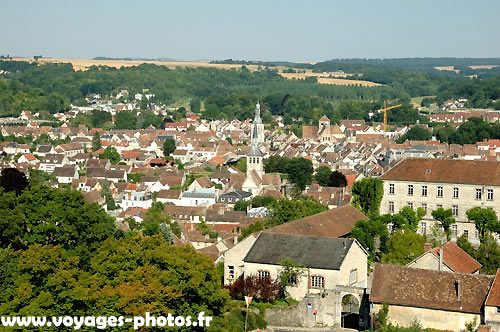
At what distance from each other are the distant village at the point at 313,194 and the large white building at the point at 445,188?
2.1 inches

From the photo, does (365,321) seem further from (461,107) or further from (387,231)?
(461,107)

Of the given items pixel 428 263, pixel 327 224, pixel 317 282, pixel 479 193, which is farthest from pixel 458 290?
pixel 479 193

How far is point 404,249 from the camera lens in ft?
119

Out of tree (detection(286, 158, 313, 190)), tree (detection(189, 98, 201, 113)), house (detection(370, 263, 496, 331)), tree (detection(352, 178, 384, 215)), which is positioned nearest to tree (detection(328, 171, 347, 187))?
tree (detection(286, 158, 313, 190))

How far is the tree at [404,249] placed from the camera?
3600 cm

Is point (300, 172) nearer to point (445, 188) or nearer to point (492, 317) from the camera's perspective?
point (445, 188)

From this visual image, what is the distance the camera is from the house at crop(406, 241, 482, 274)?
3108cm

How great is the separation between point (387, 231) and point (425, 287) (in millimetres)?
12012

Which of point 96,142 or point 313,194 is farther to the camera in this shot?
point 96,142

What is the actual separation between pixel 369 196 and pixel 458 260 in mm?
13707

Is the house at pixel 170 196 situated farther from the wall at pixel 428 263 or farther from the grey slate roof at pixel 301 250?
the wall at pixel 428 263

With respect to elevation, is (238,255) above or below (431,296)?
below

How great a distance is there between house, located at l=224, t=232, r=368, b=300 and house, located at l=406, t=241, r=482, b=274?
221 centimetres

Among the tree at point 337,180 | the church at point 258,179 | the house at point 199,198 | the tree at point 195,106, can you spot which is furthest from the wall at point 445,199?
the tree at point 195,106
